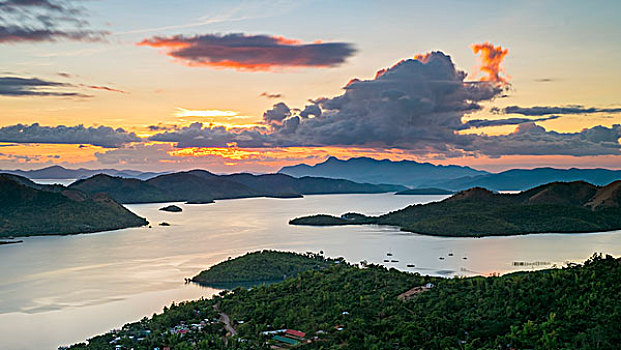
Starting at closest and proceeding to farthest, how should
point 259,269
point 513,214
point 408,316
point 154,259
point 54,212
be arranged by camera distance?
1. point 408,316
2. point 259,269
3. point 154,259
4. point 513,214
5. point 54,212

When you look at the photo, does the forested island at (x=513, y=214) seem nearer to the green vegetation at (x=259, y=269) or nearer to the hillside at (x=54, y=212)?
the hillside at (x=54, y=212)

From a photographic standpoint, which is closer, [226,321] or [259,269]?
[226,321]

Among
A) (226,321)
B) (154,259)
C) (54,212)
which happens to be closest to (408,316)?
(226,321)

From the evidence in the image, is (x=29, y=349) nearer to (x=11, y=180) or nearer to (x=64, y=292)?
(x=64, y=292)

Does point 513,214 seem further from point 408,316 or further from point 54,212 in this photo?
point 54,212

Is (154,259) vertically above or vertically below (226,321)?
below

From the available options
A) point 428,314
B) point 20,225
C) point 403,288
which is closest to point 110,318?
point 403,288
